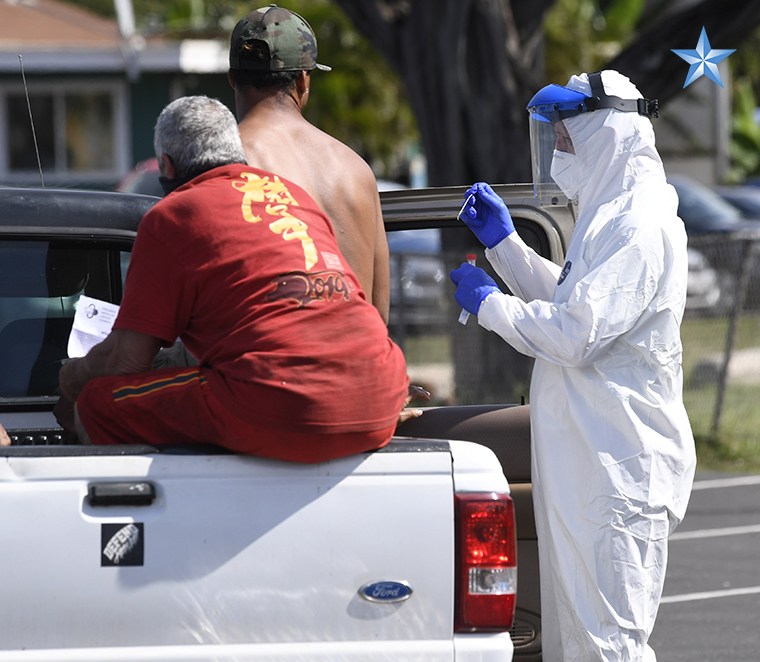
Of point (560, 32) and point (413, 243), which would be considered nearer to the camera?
point (413, 243)

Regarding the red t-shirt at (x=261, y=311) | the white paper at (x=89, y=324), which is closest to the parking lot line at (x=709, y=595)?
the white paper at (x=89, y=324)

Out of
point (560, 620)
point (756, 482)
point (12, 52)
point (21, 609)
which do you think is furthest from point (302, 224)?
point (12, 52)

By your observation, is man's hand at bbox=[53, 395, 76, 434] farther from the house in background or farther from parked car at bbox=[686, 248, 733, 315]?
the house in background

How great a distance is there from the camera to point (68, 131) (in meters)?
25.9

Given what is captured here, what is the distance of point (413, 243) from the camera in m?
18.5

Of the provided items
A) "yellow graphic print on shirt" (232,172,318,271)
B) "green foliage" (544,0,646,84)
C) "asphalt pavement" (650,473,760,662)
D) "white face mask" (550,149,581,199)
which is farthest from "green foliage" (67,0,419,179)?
"yellow graphic print on shirt" (232,172,318,271)

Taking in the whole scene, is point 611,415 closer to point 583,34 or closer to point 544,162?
point 544,162

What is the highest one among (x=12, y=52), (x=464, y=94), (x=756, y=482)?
(x=12, y=52)

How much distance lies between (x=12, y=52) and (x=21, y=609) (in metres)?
22.6

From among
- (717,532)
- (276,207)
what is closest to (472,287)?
(276,207)

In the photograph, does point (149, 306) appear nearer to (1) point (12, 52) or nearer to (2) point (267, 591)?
(2) point (267, 591)

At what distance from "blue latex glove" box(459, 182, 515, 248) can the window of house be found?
21.9 metres

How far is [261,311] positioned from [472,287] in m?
0.99

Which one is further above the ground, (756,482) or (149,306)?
(149,306)
